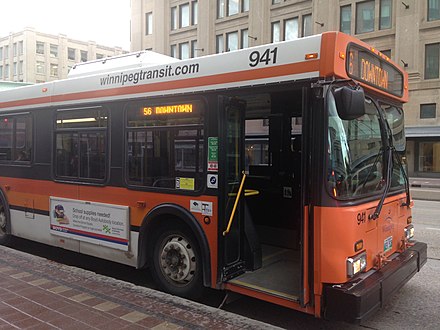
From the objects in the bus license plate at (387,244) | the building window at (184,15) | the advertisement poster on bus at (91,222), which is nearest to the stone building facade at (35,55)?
the building window at (184,15)

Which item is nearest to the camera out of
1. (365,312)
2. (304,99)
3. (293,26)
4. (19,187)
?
(365,312)

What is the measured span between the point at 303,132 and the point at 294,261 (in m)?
2.02

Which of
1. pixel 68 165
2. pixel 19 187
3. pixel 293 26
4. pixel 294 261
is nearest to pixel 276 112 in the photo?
pixel 294 261

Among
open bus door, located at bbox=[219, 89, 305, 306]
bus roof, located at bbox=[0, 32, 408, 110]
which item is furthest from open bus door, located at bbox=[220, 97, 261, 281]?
bus roof, located at bbox=[0, 32, 408, 110]

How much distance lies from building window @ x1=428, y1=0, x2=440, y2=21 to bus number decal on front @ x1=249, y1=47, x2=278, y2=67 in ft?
92.6

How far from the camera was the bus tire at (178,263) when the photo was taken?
4777 millimetres

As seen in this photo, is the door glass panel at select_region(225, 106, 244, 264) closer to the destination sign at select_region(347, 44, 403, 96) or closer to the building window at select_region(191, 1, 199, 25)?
the destination sign at select_region(347, 44, 403, 96)

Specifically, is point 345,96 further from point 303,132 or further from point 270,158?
point 270,158

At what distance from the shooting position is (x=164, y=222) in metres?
5.07

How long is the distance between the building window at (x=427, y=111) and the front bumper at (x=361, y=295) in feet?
89.4

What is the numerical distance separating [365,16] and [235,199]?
28755mm

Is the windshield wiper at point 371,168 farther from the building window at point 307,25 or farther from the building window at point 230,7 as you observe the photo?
the building window at point 230,7

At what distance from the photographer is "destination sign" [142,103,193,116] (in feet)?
15.8

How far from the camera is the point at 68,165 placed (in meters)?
6.24
